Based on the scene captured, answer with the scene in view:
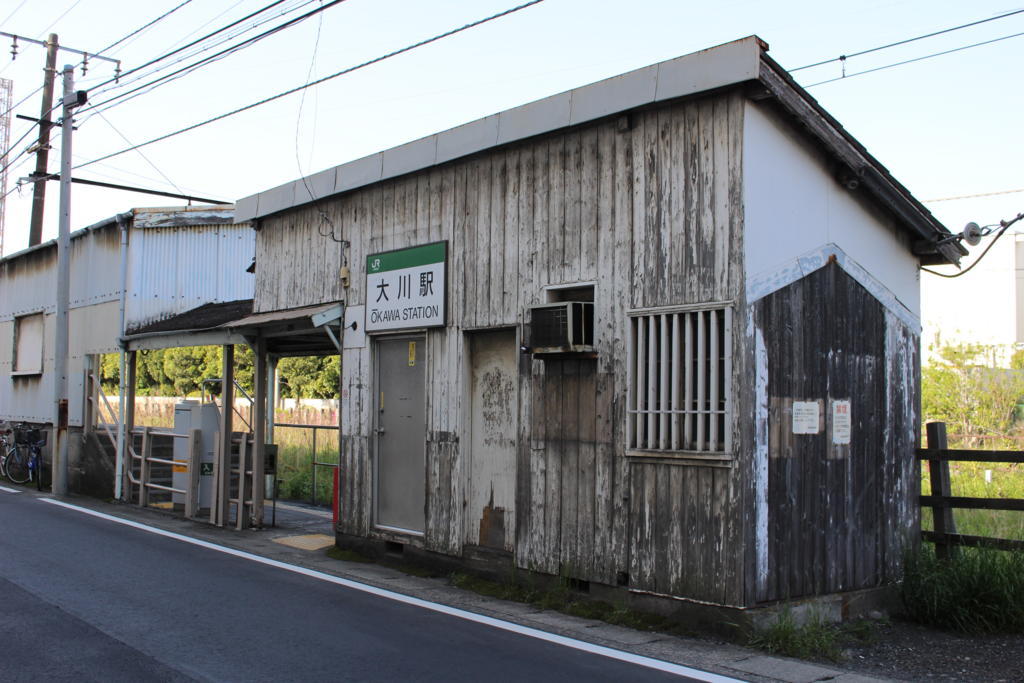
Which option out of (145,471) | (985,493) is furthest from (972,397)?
(145,471)

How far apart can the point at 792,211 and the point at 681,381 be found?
5.35 feet

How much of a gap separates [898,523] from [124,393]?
41.4 feet

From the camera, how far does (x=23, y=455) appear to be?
18.8 metres

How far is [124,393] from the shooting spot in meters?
15.8

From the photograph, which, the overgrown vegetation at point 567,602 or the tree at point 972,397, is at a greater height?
the tree at point 972,397

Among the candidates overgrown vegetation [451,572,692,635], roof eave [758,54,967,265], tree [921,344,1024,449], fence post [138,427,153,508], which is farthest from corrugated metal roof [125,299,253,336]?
tree [921,344,1024,449]

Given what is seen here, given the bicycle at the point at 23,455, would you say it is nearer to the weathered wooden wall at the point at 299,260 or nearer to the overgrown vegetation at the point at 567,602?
the weathered wooden wall at the point at 299,260

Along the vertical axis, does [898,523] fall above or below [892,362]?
below

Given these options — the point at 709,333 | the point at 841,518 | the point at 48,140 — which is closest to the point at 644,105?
the point at 709,333

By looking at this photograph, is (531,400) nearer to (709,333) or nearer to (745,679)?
(709,333)

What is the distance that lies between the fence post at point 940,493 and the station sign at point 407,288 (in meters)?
4.86

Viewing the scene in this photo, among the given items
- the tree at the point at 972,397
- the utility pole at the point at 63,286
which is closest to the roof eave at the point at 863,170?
the tree at the point at 972,397

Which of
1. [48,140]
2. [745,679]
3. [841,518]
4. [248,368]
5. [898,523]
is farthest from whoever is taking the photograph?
[248,368]

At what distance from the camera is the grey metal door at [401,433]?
32.9 feet
